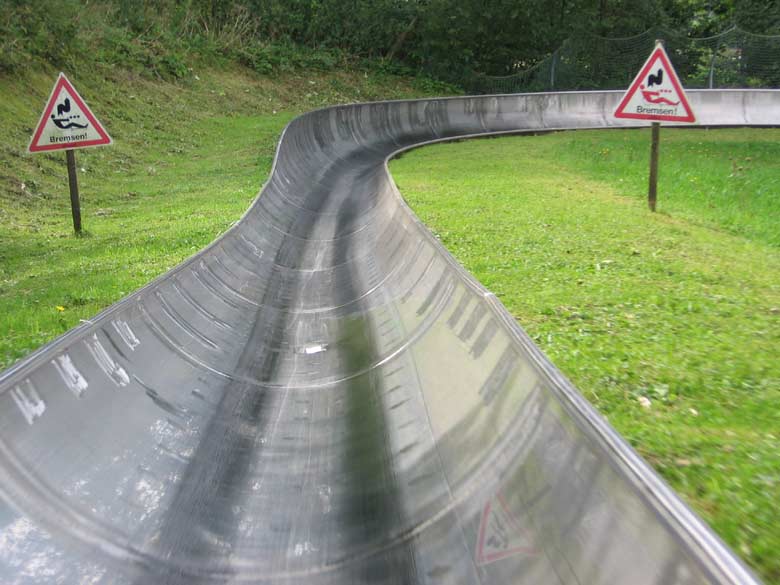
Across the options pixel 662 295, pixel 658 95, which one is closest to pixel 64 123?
pixel 658 95

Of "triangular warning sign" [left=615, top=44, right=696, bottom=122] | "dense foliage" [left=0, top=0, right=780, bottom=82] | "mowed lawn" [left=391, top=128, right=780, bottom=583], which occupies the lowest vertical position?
"mowed lawn" [left=391, top=128, right=780, bottom=583]

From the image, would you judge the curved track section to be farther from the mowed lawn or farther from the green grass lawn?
the green grass lawn

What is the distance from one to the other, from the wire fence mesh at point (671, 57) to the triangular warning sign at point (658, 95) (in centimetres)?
2163

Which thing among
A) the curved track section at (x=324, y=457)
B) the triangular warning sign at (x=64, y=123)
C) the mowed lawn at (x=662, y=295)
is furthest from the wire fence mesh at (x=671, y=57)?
the curved track section at (x=324, y=457)

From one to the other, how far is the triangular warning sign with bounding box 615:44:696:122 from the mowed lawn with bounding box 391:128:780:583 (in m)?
1.61

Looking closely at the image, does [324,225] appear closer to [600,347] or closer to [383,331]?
[383,331]

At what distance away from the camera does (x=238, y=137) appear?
87.7 feet

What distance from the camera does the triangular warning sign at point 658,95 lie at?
12.4m

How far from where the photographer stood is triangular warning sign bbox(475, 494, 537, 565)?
3.66 metres

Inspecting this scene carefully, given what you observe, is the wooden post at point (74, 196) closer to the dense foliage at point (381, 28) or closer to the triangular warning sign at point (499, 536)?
the triangular warning sign at point (499, 536)

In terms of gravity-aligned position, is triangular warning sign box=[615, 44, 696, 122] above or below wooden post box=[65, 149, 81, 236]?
above

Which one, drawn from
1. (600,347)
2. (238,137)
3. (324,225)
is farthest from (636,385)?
(238,137)

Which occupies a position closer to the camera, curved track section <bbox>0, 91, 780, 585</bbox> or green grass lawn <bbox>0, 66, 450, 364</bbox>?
curved track section <bbox>0, 91, 780, 585</bbox>

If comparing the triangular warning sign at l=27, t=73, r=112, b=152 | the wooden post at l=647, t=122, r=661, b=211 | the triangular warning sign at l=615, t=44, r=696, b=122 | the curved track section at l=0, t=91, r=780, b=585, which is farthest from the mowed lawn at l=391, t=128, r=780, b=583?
the triangular warning sign at l=27, t=73, r=112, b=152
